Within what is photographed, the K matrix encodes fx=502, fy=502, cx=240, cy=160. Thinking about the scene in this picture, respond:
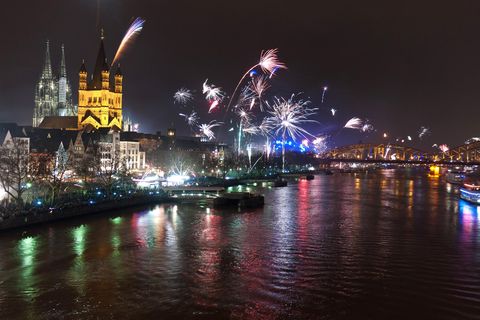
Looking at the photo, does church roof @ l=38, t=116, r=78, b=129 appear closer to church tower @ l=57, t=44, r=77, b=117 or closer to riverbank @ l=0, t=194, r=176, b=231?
church tower @ l=57, t=44, r=77, b=117

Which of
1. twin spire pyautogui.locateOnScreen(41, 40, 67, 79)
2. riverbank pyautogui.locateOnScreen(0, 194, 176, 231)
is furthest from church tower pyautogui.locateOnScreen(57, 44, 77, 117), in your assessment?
riverbank pyautogui.locateOnScreen(0, 194, 176, 231)

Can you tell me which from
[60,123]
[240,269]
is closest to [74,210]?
[240,269]

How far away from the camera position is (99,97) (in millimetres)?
74812

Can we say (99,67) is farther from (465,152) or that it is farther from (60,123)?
(465,152)

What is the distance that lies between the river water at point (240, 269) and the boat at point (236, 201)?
6.52m

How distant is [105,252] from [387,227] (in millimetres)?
14330

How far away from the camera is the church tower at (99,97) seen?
7369 centimetres

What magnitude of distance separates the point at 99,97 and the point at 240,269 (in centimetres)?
6365

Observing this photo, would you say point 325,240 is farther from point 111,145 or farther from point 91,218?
point 111,145

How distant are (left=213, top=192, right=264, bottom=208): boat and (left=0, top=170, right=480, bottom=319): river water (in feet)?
21.4

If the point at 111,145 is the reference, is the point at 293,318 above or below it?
below

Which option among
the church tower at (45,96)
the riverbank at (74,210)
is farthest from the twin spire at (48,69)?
the riverbank at (74,210)

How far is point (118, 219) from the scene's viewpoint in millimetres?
27094

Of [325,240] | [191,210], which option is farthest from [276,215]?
[325,240]
